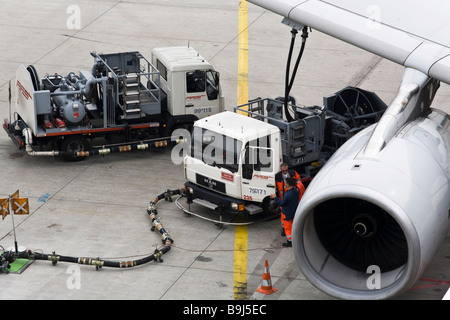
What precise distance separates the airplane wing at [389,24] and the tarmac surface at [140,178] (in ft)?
15.4

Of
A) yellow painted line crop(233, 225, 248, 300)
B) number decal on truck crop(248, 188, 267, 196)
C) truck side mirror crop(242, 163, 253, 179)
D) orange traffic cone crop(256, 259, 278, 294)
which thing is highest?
truck side mirror crop(242, 163, 253, 179)

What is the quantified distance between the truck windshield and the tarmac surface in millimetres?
1368

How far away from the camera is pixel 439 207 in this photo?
1462 centimetres

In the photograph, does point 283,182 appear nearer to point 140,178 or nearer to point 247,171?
point 247,171

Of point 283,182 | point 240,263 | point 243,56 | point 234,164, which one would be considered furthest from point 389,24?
point 243,56

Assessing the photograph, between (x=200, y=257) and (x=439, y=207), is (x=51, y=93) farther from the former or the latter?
(x=439, y=207)

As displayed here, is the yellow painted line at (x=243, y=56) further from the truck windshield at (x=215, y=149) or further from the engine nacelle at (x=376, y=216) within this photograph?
the engine nacelle at (x=376, y=216)

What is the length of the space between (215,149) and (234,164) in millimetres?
707

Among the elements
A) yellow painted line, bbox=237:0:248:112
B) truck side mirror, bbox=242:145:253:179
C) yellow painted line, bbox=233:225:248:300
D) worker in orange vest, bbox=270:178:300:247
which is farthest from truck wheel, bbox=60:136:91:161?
worker in orange vest, bbox=270:178:300:247

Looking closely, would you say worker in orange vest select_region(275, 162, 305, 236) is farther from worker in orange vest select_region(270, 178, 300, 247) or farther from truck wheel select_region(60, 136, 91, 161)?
truck wheel select_region(60, 136, 91, 161)

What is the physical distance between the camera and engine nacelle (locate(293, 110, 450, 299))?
14.2 m

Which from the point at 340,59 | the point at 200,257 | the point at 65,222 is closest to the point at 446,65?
the point at 200,257

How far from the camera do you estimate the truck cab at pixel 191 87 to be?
24.1 metres

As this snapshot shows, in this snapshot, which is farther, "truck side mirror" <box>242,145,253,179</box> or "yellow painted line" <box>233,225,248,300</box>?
"truck side mirror" <box>242,145,253,179</box>
